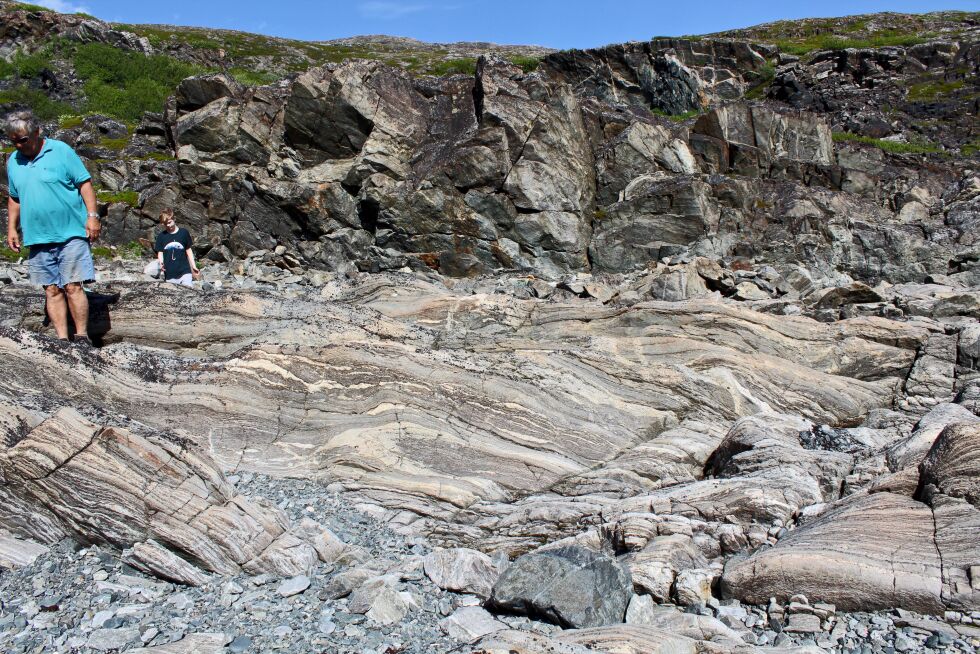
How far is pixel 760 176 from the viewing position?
35.2 m

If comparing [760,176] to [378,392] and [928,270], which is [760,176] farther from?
[378,392]

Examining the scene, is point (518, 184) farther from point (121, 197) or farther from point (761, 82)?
point (761, 82)

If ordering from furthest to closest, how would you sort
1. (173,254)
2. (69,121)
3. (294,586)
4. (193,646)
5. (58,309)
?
(69,121) → (173,254) → (58,309) → (294,586) → (193,646)

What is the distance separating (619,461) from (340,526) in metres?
3.89

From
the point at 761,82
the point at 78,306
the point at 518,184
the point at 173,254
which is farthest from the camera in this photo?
the point at 761,82

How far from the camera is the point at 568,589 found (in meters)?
6.67

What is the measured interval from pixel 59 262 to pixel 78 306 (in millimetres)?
695

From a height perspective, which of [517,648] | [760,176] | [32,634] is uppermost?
[760,176]

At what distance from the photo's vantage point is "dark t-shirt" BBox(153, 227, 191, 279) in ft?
47.1

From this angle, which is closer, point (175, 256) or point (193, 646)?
point (193, 646)

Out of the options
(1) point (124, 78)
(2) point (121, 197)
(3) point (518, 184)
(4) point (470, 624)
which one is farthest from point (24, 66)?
(4) point (470, 624)

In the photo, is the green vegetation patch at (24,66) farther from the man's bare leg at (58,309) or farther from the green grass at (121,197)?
the man's bare leg at (58,309)

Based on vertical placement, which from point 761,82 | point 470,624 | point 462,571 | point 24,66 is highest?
point 761,82

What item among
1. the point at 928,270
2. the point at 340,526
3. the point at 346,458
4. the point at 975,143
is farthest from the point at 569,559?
the point at 975,143
